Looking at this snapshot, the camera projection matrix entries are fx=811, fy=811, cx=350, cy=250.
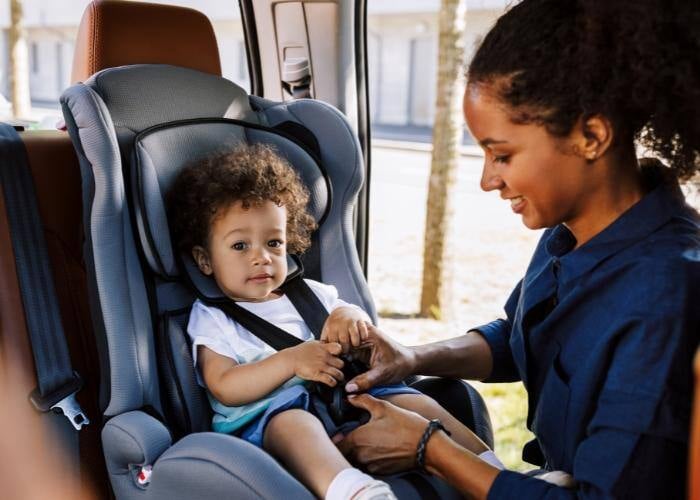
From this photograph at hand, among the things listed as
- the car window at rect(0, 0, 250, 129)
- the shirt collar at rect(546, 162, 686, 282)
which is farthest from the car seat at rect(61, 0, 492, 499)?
the car window at rect(0, 0, 250, 129)

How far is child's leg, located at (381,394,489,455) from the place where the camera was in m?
1.91

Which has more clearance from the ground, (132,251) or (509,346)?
(132,251)

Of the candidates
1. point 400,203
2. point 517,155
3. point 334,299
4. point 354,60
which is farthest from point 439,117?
point 400,203

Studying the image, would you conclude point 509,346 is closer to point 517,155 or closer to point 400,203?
point 517,155

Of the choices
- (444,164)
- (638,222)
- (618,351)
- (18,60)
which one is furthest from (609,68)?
(18,60)

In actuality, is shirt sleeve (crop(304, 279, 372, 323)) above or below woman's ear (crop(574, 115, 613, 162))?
below

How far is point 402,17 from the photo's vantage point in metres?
15.3

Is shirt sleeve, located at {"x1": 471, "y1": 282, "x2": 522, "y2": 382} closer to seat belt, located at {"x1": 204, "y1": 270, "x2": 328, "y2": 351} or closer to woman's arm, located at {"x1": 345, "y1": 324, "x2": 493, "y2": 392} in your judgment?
woman's arm, located at {"x1": 345, "y1": 324, "x2": 493, "y2": 392}

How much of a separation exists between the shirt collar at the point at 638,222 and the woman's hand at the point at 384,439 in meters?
0.45

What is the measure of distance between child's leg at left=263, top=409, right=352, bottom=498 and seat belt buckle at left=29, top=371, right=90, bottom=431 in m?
0.49

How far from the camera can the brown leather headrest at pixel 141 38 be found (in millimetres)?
2191

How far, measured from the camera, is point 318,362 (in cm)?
186

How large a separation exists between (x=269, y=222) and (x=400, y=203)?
23.5 ft

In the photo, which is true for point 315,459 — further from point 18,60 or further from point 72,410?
point 18,60
